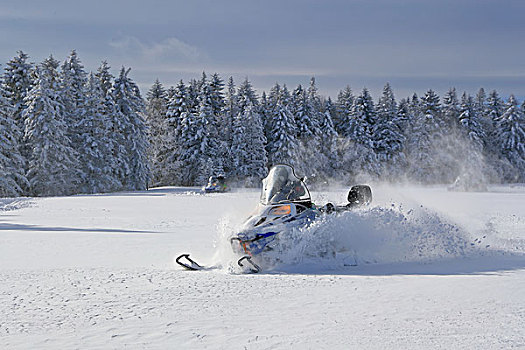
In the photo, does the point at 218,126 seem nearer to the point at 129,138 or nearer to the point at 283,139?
the point at 283,139

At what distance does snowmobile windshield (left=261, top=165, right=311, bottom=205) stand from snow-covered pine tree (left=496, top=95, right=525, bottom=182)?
59350 mm

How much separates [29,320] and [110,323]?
1.00m

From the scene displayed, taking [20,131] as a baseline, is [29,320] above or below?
below

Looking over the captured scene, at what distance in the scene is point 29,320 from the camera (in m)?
5.65

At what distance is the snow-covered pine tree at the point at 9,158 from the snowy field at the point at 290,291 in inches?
1030

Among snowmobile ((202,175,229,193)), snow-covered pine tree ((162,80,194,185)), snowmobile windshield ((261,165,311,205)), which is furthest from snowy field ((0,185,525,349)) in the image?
snow-covered pine tree ((162,80,194,185))

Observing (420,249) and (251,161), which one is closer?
(420,249)

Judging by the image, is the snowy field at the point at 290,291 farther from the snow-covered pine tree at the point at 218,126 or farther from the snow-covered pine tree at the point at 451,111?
the snow-covered pine tree at the point at 451,111

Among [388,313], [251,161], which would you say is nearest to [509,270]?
[388,313]

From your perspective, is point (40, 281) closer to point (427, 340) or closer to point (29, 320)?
point (29, 320)

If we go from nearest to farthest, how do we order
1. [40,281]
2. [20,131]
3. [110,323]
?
1. [110,323]
2. [40,281]
3. [20,131]

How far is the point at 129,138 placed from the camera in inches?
1843

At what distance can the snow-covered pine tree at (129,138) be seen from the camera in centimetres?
4625

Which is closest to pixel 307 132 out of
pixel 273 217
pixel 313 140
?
pixel 313 140
